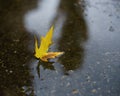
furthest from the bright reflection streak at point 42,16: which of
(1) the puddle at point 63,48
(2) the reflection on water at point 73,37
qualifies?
(2) the reflection on water at point 73,37

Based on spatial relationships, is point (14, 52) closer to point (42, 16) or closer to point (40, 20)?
point (40, 20)

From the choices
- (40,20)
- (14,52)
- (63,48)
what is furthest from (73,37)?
(14,52)

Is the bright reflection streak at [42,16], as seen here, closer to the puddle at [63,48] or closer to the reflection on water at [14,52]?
the puddle at [63,48]

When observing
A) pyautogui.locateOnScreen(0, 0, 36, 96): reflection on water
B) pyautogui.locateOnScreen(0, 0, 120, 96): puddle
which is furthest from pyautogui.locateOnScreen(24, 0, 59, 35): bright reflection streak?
pyautogui.locateOnScreen(0, 0, 36, 96): reflection on water

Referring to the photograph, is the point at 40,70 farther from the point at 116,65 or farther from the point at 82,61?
the point at 116,65

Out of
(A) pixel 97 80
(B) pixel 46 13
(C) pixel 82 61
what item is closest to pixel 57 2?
(B) pixel 46 13

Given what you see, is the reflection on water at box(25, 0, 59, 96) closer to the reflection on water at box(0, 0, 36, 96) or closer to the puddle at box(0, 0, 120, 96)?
the puddle at box(0, 0, 120, 96)
